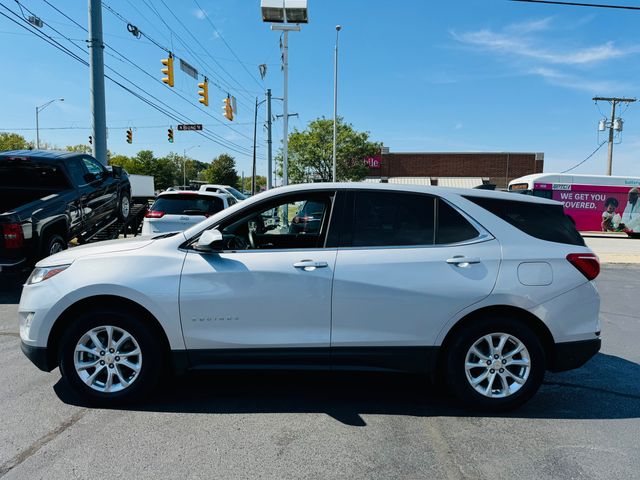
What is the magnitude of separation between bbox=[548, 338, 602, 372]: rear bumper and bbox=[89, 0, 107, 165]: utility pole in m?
12.9

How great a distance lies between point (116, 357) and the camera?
351cm

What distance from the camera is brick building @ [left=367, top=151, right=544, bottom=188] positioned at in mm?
49500

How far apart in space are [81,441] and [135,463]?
0.52 m

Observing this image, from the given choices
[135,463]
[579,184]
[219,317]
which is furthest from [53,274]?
[579,184]

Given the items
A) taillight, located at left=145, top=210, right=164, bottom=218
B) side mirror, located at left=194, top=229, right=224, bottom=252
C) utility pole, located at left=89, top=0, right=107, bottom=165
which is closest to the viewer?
side mirror, located at left=194, top=229, right=224, bottom=252

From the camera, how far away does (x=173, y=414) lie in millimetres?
3465

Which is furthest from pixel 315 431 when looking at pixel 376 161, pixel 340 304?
pixel 376 161

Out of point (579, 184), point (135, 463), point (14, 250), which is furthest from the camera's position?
point (579, 184)

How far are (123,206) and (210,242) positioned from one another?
889 cm

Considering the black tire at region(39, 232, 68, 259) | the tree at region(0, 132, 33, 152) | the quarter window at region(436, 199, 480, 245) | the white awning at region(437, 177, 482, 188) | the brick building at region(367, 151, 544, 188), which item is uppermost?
the tree at region(0, 132, 33, 152)

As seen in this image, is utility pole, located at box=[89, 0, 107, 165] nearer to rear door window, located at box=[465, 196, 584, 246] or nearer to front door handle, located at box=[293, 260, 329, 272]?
front door handle, located at box=[293, 260, 329, 272]

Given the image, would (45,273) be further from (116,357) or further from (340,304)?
(340,304)

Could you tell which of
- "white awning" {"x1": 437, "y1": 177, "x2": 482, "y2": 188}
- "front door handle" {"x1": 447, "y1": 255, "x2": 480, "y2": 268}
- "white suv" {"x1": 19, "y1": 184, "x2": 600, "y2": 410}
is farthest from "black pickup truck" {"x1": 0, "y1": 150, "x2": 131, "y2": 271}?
"white awning" {"x1": 437, "y1": 177, "x2": 482, "y2": 188}

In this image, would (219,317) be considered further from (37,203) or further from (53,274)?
(37,203)
